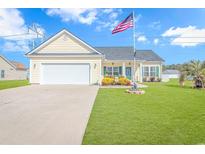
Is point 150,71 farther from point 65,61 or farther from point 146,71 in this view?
point 65,61

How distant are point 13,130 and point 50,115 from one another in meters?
1.72

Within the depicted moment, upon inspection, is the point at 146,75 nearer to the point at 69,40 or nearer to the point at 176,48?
the point at 176,48

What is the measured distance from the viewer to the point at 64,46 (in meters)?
19.1

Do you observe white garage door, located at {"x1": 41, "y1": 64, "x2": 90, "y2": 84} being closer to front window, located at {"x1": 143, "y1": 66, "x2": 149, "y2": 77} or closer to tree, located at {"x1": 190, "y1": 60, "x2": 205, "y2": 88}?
tree, located at {"x1": 190, "y1": 60, "x2": 205, "y2": 88}

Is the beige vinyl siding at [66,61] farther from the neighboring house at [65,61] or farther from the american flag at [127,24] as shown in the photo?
the american flag at [127,24]

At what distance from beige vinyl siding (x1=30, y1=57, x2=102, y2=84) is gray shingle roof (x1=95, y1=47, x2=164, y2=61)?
642cm

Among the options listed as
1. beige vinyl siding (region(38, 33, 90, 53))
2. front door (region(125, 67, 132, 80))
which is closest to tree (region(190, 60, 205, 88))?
front door (region(125, 67, 132, 80))

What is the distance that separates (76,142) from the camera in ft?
13.3

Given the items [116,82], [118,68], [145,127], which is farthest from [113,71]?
[145,127]

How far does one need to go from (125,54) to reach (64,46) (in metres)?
9.72
